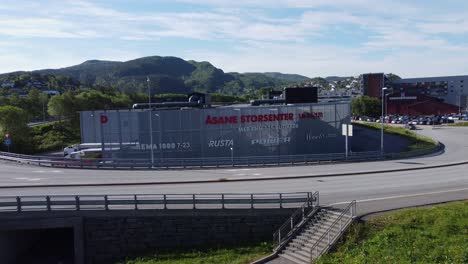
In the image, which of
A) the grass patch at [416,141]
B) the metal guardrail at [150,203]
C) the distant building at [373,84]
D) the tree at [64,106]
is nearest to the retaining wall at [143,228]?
the metal guardrail at [150,203]

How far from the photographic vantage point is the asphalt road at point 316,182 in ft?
74.5

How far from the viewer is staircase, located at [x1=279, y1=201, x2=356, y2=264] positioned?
58.0 ft

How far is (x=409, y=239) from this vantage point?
57.5 ft

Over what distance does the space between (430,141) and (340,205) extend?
3168 centimetres

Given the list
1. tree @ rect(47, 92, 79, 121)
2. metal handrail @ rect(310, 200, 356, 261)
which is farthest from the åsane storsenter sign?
tree @ rect(47, 92, 79, 121)

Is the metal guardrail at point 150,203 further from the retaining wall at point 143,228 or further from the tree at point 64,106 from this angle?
the tree at point 64,106

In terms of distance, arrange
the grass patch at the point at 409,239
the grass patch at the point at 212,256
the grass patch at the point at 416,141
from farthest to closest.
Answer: the grass patch at the point at 416,141
the grass patch at the point at 212,256
the grass patch at the point at 409,239

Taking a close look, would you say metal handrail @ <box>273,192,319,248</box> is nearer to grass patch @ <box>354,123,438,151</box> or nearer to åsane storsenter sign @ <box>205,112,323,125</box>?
åsane storsenter sign @ <box>205,112,323,125</box>

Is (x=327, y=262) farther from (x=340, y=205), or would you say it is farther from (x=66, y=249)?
(x=66, y=249)

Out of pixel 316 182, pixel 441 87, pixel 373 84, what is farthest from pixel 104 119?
pixel 441 87

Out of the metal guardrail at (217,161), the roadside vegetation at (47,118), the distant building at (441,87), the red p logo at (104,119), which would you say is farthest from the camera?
the distant building at (441,87)

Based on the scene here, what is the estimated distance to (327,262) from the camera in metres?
16.6

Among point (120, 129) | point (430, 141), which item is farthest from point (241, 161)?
point (430, 141)

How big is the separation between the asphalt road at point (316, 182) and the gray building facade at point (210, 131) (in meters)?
6.67
